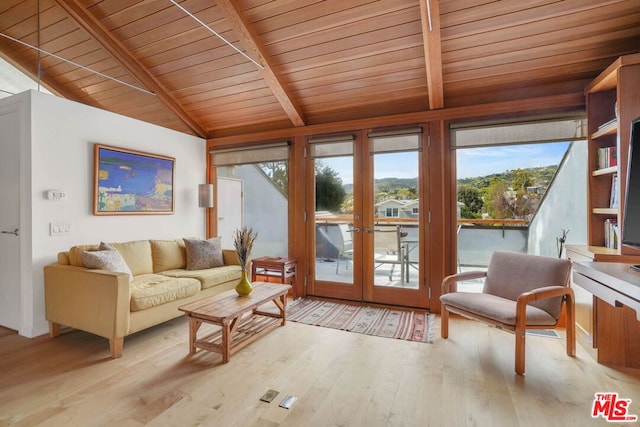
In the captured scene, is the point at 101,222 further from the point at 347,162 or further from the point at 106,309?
the point at 347,162

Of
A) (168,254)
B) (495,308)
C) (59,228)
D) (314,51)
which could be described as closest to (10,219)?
(59,228)

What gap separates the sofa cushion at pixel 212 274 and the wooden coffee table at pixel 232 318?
22.7 inches

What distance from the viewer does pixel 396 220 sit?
12.6ft

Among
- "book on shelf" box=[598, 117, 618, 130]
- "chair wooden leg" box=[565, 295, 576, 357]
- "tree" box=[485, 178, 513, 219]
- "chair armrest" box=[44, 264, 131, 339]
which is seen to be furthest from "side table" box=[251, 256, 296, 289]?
"book on shelf" box=[598, 117, 618, 130]

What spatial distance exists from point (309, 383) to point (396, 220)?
2.22 meters

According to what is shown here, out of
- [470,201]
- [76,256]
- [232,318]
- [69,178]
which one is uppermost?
[69,178]

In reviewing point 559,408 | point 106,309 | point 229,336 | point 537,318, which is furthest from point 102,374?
point 537,318

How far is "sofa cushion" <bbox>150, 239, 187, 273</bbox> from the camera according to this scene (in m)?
3.80

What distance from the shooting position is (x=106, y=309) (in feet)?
8.42

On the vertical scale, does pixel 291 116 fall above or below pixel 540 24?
below

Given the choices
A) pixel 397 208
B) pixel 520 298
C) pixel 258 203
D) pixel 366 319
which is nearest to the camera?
pixel 520 298

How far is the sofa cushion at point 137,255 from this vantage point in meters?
3.46

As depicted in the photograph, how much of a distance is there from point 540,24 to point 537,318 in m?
2.33

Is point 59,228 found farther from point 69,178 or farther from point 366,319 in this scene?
point 366,319
